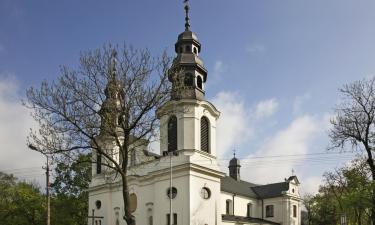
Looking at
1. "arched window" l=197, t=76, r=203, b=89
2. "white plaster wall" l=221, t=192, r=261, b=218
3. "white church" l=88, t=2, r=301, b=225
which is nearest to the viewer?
"white church" l=88, t=2, r=301, b=225

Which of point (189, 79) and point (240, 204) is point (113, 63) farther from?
point (240, 204)

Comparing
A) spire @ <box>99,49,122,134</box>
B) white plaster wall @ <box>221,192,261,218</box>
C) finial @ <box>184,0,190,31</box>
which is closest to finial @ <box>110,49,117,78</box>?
spire @ <box>99,49,122,134</box>

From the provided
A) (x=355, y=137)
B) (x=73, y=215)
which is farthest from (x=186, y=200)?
(x=73, y=215)

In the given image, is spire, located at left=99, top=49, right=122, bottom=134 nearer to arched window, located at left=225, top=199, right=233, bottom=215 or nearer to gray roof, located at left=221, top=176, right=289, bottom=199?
arched window, located at left=225, top=199, right=233, bottom=215

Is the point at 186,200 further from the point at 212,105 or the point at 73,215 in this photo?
the point at 73,215

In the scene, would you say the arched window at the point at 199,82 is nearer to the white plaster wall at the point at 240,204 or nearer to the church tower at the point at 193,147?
the church tower at the point at 193,147

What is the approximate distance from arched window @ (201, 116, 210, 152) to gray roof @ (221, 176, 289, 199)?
12.6m

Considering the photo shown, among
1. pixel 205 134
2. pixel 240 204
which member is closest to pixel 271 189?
pixel 240 204

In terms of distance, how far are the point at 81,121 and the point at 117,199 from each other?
21.4m

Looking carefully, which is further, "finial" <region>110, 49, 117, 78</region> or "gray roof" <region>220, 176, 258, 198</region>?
"gray roof" <region>220, 176, 258, 198</region>

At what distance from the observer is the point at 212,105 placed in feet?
113

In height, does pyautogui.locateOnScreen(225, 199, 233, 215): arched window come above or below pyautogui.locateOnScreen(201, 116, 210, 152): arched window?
below

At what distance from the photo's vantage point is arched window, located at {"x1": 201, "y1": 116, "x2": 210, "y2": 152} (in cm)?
3359

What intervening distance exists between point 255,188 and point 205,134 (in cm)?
2027
